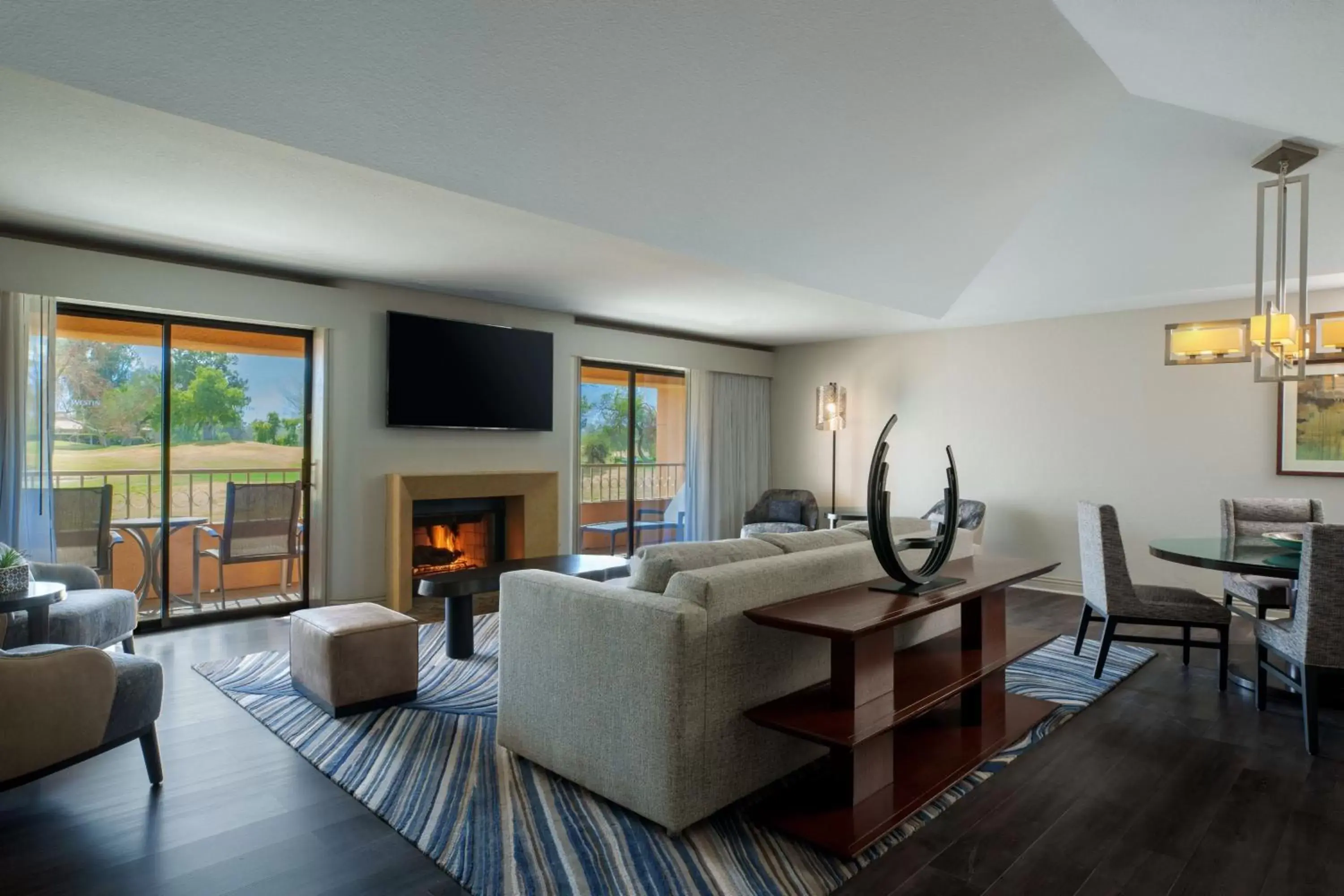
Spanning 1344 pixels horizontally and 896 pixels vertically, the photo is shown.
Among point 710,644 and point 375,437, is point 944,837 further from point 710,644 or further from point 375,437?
point 375,437

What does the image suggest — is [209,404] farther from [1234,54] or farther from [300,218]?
[1234,54]

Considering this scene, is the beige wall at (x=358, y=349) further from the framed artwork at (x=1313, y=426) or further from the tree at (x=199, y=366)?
the framed artwork at (x=1313, y=426)

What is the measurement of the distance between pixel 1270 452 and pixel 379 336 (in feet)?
21.8

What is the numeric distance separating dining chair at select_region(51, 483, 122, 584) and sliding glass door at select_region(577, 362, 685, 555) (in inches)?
136

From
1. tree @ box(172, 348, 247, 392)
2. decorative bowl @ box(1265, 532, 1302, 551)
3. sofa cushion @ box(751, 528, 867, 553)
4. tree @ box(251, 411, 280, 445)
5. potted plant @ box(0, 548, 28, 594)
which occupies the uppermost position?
tree @ box(172, 348, 247, 392)

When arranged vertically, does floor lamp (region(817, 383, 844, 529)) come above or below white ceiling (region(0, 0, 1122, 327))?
below

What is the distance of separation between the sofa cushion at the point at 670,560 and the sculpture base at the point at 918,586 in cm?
49

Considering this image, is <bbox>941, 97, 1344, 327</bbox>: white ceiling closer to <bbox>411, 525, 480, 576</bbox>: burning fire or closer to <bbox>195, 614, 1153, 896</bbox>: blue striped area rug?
<bbox>195, 614, 1153, 896</bbox>: blue striped area rug

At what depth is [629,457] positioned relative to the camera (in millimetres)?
7430

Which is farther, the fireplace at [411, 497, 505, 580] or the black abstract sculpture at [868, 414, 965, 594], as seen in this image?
the fireplace at [411, 497, 505, 580]

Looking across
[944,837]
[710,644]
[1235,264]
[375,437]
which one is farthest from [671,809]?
[1235,264]

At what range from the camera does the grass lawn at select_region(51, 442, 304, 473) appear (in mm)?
4445

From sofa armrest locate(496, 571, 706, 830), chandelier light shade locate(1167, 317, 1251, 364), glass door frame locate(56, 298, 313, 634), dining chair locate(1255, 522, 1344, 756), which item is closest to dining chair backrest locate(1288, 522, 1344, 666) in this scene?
dining chair locate(1255, 522, 1344, 756)

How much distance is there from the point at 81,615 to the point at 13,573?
56 cm
